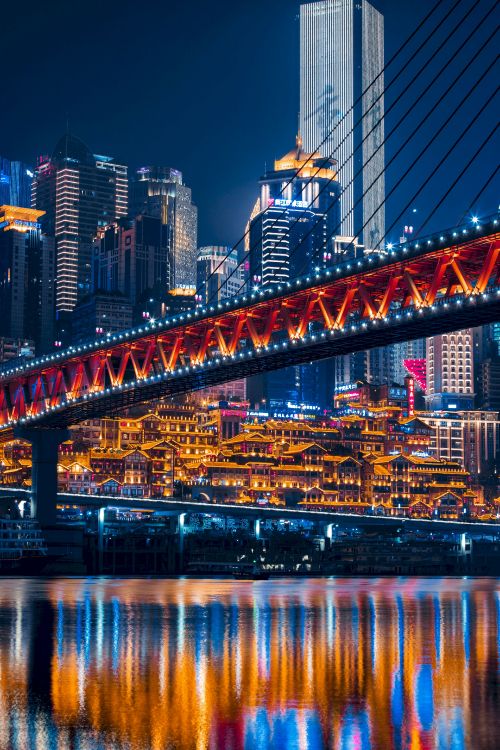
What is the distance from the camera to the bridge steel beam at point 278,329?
7819 cm

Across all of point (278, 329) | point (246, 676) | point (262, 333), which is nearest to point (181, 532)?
point (262, 333)

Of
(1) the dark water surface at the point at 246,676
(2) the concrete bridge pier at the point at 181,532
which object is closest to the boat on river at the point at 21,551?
(2) the concrete bridge pier at the point at 181,532

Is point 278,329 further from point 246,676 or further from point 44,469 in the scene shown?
point 246,676

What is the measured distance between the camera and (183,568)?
130250mm

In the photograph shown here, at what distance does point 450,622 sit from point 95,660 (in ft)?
75.7

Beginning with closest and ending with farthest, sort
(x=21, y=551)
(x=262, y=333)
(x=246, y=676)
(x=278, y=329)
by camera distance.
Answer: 1. (x=246, y=676)
2. (x=278, y=329)
3. (x=262, y=333)
4. (x=21, y=551)

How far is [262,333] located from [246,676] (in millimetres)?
65034

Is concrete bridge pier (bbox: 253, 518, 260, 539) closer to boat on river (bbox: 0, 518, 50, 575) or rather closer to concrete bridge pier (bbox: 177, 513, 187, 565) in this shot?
concrete bridge pier (bbox: 177, 513, 187, 565)

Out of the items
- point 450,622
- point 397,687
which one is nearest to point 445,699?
point 397,687

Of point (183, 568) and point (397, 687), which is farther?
point (183, 568)

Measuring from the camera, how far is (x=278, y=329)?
10306cm

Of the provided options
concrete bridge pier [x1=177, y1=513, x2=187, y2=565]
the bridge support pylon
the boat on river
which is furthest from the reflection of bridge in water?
concrete bridge pier [x1=177, y1=513, x2=187, y2=565]

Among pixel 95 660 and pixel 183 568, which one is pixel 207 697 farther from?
pixel 183 568

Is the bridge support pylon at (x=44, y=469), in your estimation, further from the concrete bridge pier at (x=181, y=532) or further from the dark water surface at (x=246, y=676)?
the dark water surface at (x=246, y=676)
